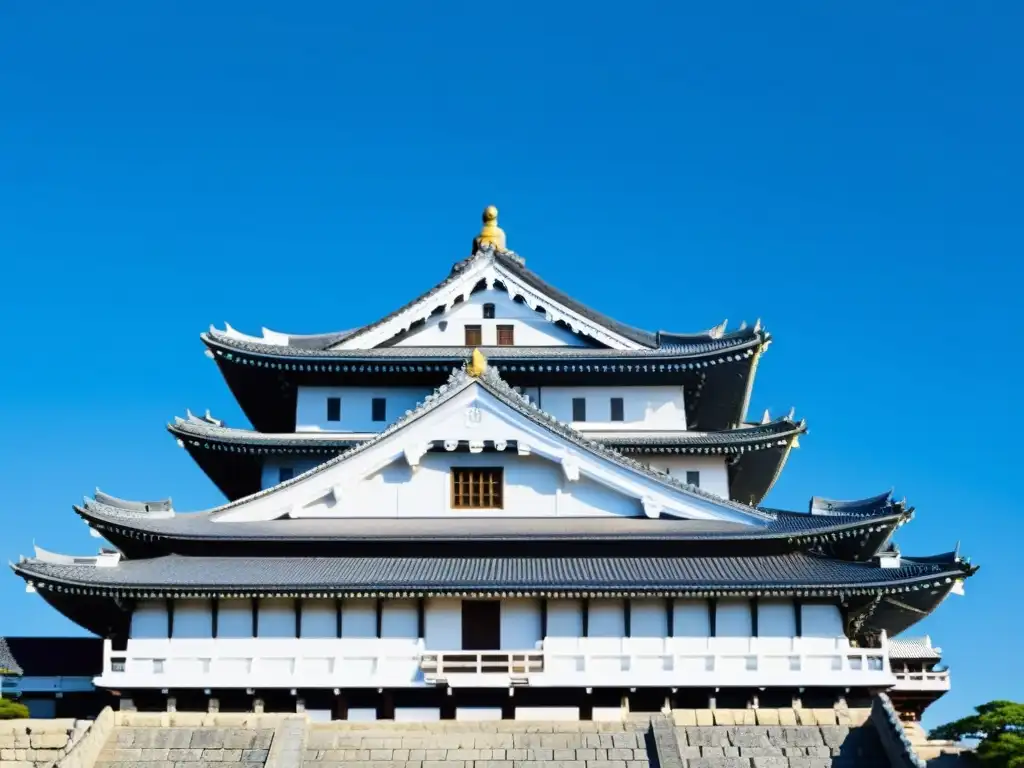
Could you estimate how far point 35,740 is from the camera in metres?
28.2

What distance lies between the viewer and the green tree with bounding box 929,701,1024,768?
2822 centimetres

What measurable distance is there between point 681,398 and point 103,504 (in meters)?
17.5

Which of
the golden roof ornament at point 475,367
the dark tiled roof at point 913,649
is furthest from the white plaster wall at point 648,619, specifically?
the dark tiled roof at point 913,649

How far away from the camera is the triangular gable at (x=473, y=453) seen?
3591cm

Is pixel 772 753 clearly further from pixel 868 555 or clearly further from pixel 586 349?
pixel 586 349

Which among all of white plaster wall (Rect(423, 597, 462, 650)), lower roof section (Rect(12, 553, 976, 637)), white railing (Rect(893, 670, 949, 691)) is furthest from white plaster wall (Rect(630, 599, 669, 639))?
white railing (Rect(893, 670, 949, 691))

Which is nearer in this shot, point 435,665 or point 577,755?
point 577,755

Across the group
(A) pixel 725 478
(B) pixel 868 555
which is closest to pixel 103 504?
(A) pixel 725 478

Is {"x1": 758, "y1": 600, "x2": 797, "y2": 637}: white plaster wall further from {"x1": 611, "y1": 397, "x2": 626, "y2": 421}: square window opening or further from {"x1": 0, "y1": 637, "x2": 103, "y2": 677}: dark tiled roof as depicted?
{"x1": 0, "y1": 637, "x2": 103, "y2": 677}: dark tiled roof

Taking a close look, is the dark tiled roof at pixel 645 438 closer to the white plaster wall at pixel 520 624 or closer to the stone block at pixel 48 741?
the white plaster wall at pixel 520 624

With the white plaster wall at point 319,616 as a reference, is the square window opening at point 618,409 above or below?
above

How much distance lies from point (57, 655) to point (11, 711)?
476 centimetres

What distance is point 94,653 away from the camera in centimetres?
3791

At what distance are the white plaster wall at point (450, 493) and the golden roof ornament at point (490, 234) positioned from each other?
11.7 meters
